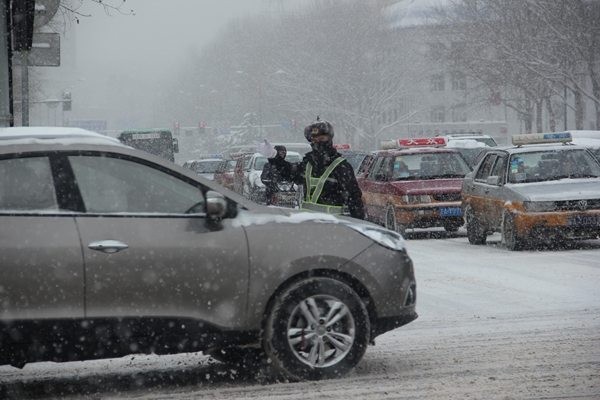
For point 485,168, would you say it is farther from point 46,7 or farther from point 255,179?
point 255,179

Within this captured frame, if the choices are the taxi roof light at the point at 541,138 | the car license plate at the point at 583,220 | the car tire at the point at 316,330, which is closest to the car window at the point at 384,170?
the taxi roof light at the point at 541,138

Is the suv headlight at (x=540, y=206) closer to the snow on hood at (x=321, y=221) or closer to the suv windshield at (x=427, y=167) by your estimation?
the suv windshield at (x=427, y=167)

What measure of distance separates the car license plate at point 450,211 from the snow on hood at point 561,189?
9.40 ft

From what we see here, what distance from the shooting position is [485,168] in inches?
647

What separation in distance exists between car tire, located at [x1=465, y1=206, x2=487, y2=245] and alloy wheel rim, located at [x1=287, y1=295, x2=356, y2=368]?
33.8 ft

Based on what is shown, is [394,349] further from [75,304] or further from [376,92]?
[376,92]

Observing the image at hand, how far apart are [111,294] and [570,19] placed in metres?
36.0

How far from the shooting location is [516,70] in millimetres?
46125

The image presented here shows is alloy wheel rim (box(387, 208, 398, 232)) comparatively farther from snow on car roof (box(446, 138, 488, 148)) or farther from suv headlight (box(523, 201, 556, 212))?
snow on car roof (box(446, 138, 488, 148))

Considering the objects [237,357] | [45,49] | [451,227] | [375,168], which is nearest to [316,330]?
[237,357]

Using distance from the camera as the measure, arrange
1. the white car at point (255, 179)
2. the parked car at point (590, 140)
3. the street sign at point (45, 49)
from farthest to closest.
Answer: the white car at point (255, 179) < the parked car at point (590, 140) < the street sign at point (45, 49)

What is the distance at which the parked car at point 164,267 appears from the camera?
17.8 ft

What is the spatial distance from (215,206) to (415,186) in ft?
41.6

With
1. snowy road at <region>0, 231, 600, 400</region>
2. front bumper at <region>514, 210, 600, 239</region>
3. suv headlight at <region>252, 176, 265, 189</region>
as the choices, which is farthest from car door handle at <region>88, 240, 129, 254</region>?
suv headlight at <region>252, 176, 265, 189</region>
